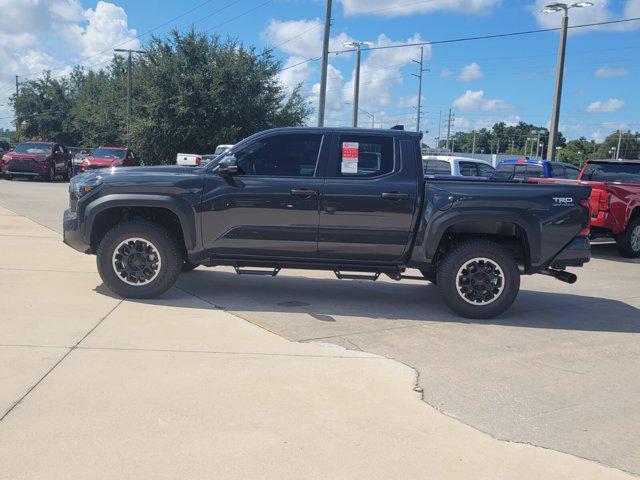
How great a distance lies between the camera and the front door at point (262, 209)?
6609 mm

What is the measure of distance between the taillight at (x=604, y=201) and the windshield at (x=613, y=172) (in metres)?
1.20

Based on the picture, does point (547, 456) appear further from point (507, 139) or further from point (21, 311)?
point (507, 139)

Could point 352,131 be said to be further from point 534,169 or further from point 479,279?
point 534,169

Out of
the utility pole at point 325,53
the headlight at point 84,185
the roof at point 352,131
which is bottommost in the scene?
the headlight at point 84,185

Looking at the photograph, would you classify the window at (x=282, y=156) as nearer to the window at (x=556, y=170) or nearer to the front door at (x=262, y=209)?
the front door at (x=262, y=209)

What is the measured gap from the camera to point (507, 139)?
147000 millimetres

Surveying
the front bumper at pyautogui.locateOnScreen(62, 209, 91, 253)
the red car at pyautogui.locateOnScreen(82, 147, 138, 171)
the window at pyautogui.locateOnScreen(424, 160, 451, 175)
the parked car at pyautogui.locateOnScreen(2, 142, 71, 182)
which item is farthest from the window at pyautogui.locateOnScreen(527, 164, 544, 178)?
the parked car at pyautogui.locateOnScreen(2, 142, 71, 182)

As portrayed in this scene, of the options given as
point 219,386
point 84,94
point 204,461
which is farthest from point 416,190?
point 84,94

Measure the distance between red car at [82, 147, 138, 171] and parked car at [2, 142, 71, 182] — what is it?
232 centimetres

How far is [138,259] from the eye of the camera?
6.82 meters

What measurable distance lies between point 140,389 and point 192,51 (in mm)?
31772

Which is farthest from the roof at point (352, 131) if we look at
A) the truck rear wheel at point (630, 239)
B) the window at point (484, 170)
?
the window at point (484, 170)

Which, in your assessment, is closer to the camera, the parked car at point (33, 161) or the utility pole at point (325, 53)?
the utility pole at point (325, 53)

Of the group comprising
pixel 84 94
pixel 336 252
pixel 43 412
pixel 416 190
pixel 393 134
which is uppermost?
A: pixel 84 94
